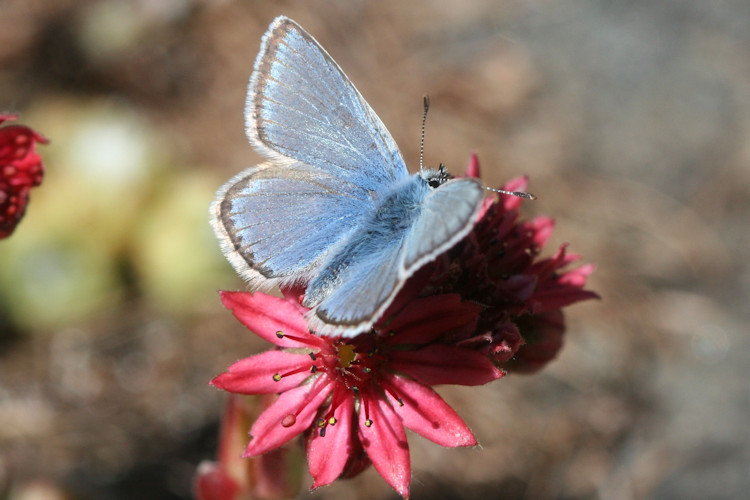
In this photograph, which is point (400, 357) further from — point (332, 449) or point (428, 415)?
point (332, 449)

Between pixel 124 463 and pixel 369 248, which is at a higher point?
pixel 369 248

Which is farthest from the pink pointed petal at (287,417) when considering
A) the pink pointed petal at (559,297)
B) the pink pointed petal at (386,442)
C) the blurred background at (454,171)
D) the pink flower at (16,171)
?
the blurred background at (454,171)

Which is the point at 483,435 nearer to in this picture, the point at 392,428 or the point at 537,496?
the point at 537,496

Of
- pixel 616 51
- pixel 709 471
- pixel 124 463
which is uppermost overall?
pixel 616 51

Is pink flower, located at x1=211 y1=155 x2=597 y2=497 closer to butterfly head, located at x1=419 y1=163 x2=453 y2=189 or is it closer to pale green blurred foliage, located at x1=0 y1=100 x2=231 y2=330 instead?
butterfly head, located at x1=419 y1=163 x2=453 y2=189

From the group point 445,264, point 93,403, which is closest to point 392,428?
point 445,264
